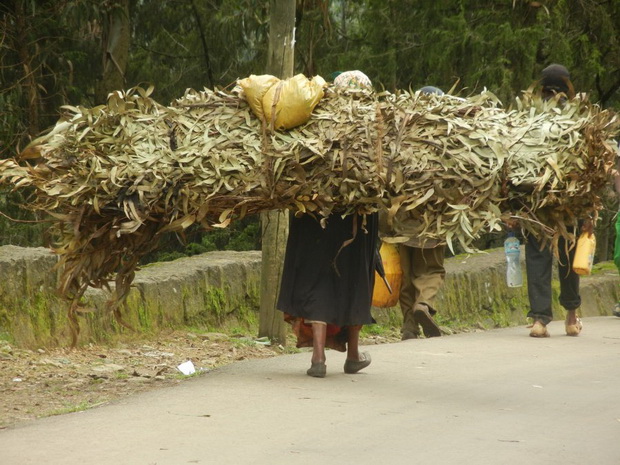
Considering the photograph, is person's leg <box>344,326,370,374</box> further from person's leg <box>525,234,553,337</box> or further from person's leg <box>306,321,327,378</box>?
person's leg <box>525,234,553,337</box>

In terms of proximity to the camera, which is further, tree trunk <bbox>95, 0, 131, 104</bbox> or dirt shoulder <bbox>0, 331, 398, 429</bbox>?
tree trunk <bbox>95, 0, 131, 104</bbox>

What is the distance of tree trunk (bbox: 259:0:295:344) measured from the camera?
8695 mm

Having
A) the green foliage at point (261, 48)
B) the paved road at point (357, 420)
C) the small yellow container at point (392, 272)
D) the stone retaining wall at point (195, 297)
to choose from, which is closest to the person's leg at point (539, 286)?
the small yellow container at point (392, 272)

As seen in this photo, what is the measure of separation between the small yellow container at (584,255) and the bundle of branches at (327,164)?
8.09 feet

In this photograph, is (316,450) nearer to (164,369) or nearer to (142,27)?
(164,369)

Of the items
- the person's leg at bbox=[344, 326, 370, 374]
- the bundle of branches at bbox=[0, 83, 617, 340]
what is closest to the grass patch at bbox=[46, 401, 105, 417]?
the bundle of branches at bbox=[0, 83, 617, 340]

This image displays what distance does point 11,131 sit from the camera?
1399cm

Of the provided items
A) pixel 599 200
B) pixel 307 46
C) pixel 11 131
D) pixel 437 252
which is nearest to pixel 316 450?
pixel 599 200

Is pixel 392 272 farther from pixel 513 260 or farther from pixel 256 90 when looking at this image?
pixel 256 90

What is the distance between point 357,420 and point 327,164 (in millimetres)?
1553

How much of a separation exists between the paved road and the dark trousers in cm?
160

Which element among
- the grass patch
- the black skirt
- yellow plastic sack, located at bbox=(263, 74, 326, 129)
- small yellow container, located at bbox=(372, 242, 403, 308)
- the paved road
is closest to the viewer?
the paved road

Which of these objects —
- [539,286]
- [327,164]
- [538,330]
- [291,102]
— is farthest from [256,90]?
[538,330]

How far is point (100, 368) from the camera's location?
764 cm
